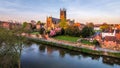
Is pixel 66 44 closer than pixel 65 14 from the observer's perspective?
Yes

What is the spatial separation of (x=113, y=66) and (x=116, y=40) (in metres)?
10.3

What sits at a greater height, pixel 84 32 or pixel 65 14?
pixel 65 14

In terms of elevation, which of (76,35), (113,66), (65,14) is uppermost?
(65,14)

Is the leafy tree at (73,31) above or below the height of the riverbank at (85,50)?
above

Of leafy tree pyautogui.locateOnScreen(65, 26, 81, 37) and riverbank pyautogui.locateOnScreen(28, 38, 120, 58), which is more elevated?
leafy tree pyautogui.locateOnScreen(65, 26, 81, 37)

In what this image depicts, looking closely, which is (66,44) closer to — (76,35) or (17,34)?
(76,35)

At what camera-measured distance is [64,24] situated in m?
57.3

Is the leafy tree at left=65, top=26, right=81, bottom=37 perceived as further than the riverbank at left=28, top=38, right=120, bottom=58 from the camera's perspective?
Yes

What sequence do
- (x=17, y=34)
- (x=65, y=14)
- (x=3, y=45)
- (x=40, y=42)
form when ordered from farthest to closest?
(x=65, y=14) < (x=40, y=42) < (x=17, y=34) < (x=3, y=45)

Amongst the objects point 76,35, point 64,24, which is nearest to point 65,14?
point 64,24

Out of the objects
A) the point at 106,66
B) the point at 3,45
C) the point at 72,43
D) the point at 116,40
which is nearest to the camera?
the point at 3,45

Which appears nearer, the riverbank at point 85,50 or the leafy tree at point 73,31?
the riverbank at point 85,50

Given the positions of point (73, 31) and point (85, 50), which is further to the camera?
point (73, 31)

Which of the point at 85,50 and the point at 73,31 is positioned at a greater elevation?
the point at 73,31
